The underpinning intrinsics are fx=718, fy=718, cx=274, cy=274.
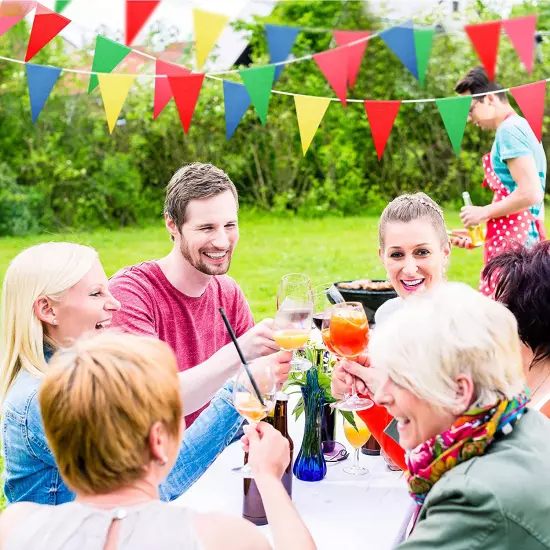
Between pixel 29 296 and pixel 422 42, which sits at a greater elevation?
pixel 422 42

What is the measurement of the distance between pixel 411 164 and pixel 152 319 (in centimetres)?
954

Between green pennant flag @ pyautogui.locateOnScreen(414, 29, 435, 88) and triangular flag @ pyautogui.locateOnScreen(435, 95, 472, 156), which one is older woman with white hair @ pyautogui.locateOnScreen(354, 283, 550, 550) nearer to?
green pennant flag @ pyautogui.locateOnScreen(414, 29, 435, 88)

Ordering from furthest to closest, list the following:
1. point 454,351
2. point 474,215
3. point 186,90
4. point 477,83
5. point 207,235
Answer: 1. point 474,215
2. point 477,83
3. point 186,90
4. point 207,235
5. point 454,351

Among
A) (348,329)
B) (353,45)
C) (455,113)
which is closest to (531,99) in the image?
(455,113)

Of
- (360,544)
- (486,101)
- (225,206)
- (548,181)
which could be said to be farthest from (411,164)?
(360,544)

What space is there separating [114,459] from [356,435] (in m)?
0.92

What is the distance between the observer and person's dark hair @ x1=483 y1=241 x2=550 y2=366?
197cm

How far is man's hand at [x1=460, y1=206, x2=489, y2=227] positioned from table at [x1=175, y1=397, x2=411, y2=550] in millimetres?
2341

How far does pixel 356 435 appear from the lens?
6.59ft

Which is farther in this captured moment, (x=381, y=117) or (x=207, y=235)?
(x=381, y=117)

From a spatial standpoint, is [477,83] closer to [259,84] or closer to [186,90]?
[259,84]

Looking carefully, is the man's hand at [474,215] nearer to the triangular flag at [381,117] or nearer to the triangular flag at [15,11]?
the triangular flag at [381,117]

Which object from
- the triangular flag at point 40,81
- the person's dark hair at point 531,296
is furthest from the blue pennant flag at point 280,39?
the person's dark hair at point 531,296

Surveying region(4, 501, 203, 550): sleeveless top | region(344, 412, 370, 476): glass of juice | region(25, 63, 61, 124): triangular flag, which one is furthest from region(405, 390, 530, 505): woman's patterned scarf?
region(25, 63, 61, 124): triangular flag
